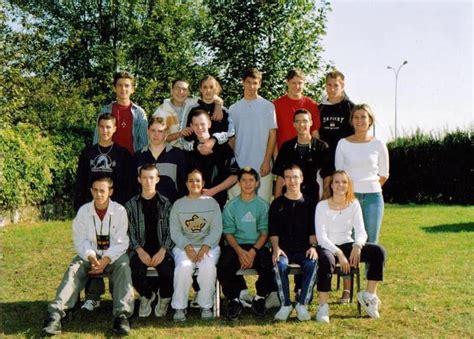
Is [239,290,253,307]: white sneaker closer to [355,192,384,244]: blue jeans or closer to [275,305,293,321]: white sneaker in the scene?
[275,305,293,321]: white sneaker

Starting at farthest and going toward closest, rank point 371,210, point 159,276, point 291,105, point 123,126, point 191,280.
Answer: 1. point 291,105
2. point 123,126
3. point 371,210
4. point 159,276
5. point 191,280

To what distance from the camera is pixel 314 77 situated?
13.4m

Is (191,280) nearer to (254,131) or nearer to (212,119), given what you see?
(212,119)

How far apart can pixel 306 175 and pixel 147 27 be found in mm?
22480

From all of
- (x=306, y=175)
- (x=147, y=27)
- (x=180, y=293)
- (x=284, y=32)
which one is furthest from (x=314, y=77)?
(x=147, y=27)

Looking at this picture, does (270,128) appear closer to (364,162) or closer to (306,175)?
(306,175)

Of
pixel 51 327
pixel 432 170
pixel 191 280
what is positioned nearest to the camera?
pixel 51 327

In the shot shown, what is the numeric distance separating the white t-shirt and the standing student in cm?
104

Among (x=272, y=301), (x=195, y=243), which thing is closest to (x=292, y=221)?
(x=272, y=301)

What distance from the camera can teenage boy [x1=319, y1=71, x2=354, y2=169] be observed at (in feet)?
21.1

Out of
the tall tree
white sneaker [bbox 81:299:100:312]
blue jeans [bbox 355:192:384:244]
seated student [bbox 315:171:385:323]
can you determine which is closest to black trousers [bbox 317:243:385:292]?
seated student [bbox 315:171:385:323]

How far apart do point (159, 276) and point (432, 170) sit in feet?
63.3

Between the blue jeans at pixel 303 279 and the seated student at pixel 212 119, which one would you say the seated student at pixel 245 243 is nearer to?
the blue jeans at pixel 303 279

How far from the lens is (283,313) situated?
556 cm
